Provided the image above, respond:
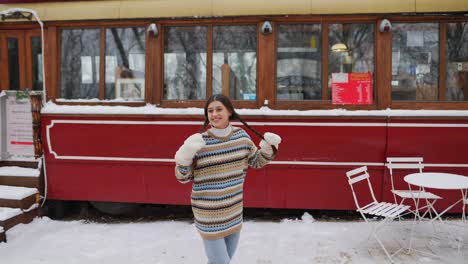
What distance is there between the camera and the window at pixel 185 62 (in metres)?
5.90

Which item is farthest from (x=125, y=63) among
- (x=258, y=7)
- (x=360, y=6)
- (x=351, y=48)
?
(x=360, y=6)

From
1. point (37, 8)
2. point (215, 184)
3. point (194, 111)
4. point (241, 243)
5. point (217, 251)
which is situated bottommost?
point (241, 243)

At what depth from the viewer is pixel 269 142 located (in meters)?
3.20

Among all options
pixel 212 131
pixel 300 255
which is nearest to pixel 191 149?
pixel 212 131

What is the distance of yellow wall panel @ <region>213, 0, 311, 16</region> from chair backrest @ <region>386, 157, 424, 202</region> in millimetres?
2067

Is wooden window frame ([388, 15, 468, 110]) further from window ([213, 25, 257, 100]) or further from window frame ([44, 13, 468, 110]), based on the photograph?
window ([213, 25, 257, 100])

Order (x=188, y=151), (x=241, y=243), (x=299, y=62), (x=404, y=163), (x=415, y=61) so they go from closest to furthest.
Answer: (x=188, y=151) → (x=241, y=243) → (x=404, y=163) → (x=415, y=61) → (x=299, y=62)

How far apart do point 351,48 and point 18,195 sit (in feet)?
14.6

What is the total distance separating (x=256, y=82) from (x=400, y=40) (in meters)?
1.83

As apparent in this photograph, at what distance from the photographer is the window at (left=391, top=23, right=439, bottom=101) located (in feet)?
18.4

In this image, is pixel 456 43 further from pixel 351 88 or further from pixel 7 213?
pixel 7 213

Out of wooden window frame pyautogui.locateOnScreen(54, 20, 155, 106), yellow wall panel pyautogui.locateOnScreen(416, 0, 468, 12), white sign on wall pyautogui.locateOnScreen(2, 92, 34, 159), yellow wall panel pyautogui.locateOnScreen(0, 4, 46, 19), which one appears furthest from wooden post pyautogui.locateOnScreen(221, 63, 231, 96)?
white sign on wall pyautogui.locateOnScreen(2, 92, 34, 159)

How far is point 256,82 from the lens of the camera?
583cm

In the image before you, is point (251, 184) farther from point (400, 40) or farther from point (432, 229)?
point (400, 40)
